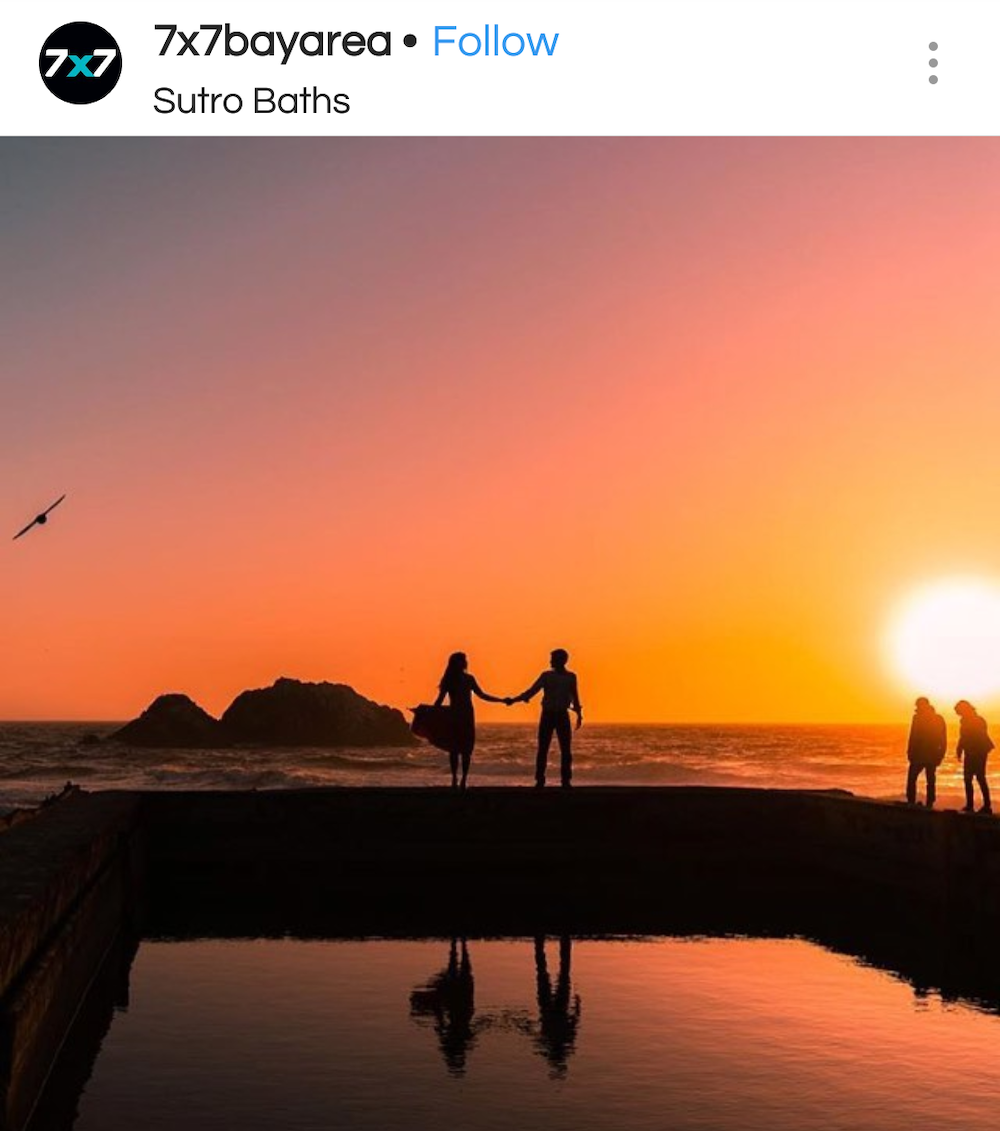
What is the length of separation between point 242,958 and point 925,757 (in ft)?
35.7

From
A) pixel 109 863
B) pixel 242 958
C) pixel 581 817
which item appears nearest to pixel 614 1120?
pixel 242 958

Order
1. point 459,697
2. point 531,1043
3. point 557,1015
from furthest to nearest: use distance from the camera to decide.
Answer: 1. point 459,697
2. point 557,1015
3. point 531,1043

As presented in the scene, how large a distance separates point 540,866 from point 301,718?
123 m

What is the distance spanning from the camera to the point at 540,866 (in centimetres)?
1858

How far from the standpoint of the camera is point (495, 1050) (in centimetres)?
975

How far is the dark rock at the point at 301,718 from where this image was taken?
137875mm

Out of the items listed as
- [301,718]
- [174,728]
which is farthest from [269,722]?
[174,728]

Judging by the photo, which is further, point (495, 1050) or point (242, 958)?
point (242, 958)

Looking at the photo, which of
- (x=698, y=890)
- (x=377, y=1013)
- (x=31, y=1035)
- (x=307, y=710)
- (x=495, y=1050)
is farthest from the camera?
(x=307, y=710)

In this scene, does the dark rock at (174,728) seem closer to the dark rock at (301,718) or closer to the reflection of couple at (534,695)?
the dark rock at (301,718)

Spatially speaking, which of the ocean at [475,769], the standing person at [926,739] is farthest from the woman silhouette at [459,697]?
the ocean at [475,769]

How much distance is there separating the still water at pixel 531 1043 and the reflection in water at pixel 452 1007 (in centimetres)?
3
